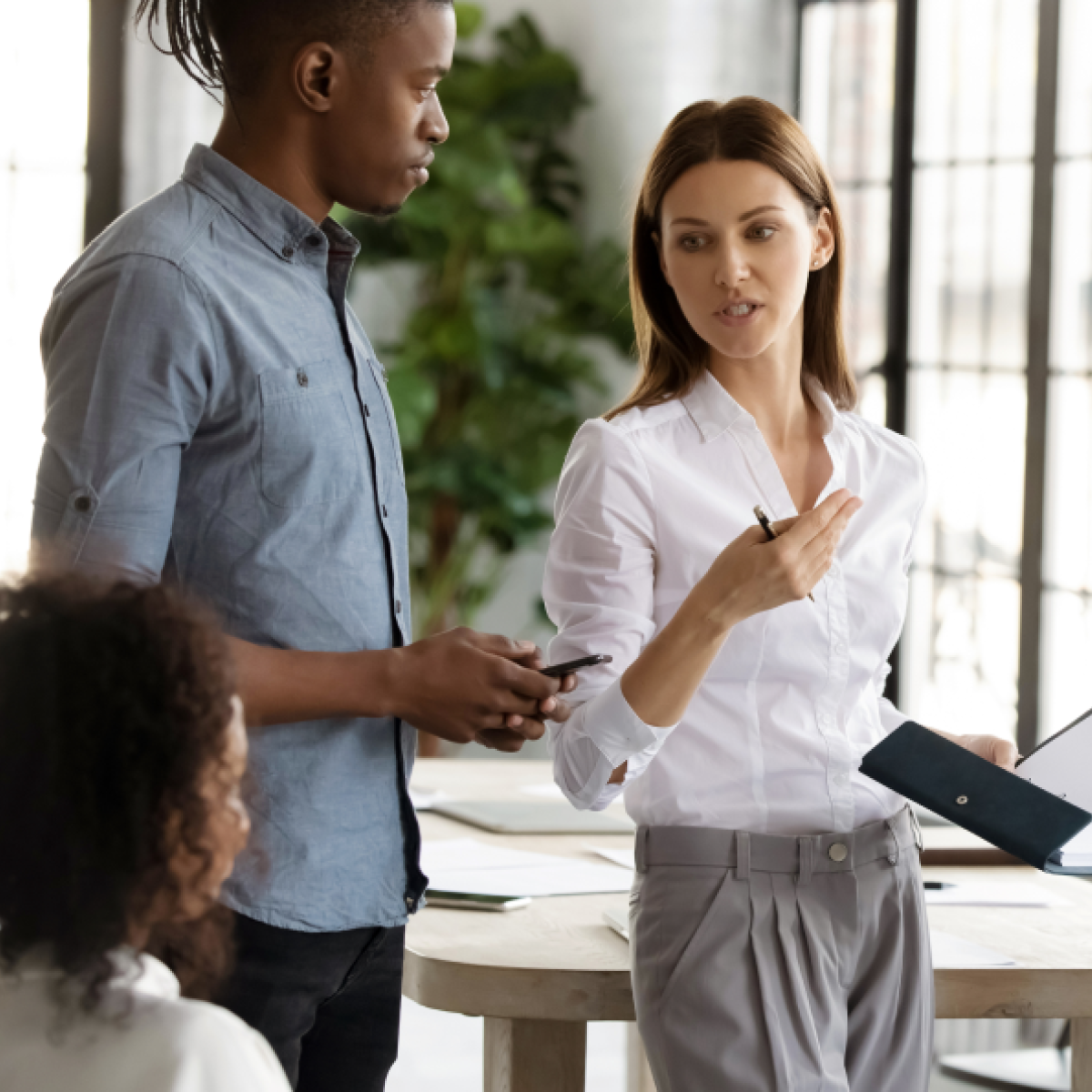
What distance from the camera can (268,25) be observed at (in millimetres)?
1179

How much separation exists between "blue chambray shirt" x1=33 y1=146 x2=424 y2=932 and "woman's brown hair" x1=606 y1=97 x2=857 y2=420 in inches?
12.3

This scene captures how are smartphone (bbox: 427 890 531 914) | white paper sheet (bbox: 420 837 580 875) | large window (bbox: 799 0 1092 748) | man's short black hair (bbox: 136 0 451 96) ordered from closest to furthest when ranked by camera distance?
man's short black hair (bbox: 136 0 451 96) < smartphone (bbox: 427 890 531 914) < white paper sheet (bbox: 420 837 580 875) < large window (bbox: 799 0 1092 748)

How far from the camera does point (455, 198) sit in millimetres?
4492

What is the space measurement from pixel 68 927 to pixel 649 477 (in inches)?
26.6

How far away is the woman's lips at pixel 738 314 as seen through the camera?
1372mm

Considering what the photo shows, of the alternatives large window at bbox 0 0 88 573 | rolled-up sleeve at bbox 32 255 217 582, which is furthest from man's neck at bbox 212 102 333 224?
large window at bbox 0 0 88 573

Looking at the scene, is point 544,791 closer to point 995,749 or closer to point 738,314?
point 995,749

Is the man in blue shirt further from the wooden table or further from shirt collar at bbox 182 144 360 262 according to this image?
the wooden table

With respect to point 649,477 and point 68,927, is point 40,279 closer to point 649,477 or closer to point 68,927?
point 649,477

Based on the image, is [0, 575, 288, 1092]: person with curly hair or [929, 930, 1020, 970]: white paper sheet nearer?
[0, 575, 288, 1092]: person with curly hair

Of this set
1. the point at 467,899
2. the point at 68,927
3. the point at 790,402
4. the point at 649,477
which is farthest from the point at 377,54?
the point at 467,899

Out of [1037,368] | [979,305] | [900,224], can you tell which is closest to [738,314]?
[1037,368]

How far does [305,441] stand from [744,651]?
43cm

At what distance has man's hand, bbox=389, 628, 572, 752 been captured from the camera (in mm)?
1134
